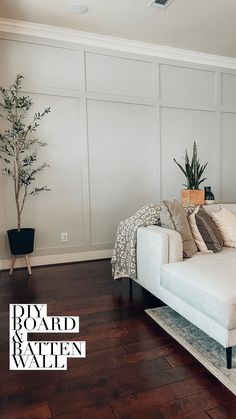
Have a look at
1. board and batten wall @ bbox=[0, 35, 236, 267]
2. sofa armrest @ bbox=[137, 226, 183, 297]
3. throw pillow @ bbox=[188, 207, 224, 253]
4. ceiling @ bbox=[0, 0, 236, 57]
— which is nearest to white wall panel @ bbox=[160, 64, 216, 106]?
board and batten wall @ bbox=[0, 35, 236, 267]

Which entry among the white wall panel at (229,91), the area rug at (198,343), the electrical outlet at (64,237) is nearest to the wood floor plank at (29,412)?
the area rug at (198,343)

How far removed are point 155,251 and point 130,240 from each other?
1.34ft

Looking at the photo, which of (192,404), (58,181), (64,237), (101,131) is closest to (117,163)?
(101,131)

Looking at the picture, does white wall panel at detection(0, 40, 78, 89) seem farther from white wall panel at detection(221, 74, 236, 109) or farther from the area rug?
the area rug

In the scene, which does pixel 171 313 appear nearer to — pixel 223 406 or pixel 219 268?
pixel 219 268

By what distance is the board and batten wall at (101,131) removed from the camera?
145 inches

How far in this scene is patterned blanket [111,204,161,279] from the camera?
2.67 meters

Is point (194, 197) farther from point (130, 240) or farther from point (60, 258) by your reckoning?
point (60, 258)

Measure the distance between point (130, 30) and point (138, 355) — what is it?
367 cm

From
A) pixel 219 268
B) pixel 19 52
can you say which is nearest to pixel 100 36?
pixel 19 52

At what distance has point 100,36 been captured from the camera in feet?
12.5

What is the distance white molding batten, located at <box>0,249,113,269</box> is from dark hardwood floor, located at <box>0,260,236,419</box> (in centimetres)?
121

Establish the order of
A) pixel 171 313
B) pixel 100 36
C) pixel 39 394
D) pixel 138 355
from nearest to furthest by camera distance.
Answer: pixel 39 394 → pixel 138 355 → pixel 171 313 → pixel 100 36

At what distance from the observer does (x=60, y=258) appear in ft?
12.8
